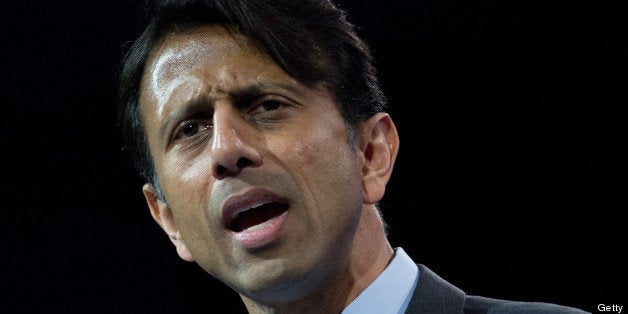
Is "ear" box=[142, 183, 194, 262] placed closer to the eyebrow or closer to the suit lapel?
the eyebrow

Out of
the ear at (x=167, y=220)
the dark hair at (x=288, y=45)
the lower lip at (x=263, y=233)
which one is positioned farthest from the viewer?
the ear at (x=167, y=220)

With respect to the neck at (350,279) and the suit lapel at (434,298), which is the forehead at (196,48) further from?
the suit lapel at (434,298)

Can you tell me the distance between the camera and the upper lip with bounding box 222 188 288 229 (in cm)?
170

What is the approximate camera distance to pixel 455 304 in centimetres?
185

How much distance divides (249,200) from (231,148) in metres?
0.13

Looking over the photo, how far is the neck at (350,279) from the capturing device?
1874mm

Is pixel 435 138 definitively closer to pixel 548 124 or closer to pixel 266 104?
pixel 548 124

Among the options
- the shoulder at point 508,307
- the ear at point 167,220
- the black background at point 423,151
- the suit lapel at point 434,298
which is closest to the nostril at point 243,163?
the ear at point 167,220

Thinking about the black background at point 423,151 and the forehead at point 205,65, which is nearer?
the forehead at point 205,65

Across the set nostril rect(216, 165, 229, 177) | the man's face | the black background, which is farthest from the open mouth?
the black background

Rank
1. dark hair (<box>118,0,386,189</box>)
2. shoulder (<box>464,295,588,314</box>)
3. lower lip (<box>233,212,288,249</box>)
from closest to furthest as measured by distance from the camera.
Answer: lower lip (<box>233,212,288,249</box>), shoulder (<box>464,295,588,314</box>), dark hair (<box>118,0,386,189</box>)

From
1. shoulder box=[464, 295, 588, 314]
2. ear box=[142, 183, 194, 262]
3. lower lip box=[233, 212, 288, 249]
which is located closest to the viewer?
lower lip box=[233, 212, 288, 249]

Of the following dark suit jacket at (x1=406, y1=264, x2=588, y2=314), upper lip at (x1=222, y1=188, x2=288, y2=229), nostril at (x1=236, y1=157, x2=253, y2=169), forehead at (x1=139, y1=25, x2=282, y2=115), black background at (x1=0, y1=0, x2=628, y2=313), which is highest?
forehead at (x1=139, y1=25, x2=282, y2=115)

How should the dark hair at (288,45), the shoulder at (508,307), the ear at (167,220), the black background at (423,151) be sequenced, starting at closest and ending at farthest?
the shoulder at (508,307), the dark hair at (288,45), the ear at (167,220), the black background at (423,151)
